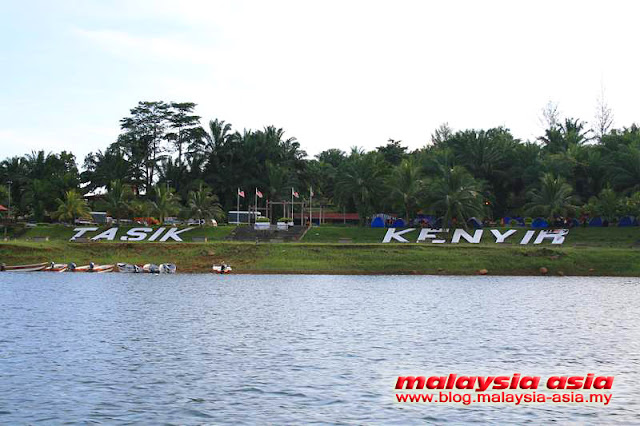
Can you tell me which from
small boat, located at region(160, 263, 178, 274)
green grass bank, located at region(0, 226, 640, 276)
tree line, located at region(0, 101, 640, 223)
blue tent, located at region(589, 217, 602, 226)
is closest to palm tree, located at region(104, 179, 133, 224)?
tree line, located at region(0, 101, 640, 223)

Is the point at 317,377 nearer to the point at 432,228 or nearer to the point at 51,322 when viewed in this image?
the point at 51,322

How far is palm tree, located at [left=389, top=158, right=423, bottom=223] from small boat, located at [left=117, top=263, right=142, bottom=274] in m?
40.0

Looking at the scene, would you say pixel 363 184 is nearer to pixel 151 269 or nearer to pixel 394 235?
pixel 394 235

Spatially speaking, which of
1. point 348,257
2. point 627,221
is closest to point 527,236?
point 627,221

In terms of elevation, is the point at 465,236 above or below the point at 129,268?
above

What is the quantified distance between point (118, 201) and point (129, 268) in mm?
34528

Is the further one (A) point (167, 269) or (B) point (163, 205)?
(B) point (163, 205)

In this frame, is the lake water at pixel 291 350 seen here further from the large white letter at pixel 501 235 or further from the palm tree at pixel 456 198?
the palm tree at pixel 456 198

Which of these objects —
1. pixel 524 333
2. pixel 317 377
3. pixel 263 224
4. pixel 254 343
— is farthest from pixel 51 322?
pixel 263 224

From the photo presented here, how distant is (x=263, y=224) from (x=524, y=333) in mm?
70388

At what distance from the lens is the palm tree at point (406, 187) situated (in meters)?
103

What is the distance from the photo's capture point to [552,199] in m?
99.1

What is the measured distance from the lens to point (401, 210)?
366ft

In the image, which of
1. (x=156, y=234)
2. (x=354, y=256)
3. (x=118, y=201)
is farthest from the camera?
(x=118, y=201)
